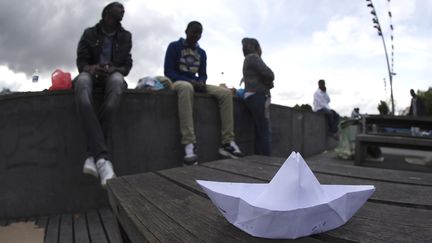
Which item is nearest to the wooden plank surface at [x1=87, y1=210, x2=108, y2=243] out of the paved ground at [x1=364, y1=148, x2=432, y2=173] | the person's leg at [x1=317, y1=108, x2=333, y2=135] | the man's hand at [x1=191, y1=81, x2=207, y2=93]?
the man's hand at [x1=191, y1=81, x2=207, y2=93]

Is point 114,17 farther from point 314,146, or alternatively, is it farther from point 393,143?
point 314,146

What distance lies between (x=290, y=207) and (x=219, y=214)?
0.25 meters

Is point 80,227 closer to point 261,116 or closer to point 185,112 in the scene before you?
point 185,112

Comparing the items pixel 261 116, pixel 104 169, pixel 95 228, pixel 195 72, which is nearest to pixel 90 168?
pixel 104 169

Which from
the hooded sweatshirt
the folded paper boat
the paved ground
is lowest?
the paved ground

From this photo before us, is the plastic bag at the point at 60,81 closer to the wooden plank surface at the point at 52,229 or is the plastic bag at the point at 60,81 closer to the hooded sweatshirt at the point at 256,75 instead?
the wooden plank surface at the point at 52,229

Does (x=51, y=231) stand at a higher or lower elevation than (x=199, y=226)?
lower

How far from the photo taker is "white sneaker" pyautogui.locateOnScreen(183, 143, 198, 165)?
3.09 m

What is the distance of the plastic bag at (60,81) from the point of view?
2.97 m

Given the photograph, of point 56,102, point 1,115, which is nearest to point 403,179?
point 56,102

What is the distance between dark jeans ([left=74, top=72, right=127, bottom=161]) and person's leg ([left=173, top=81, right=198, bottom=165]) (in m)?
0.61

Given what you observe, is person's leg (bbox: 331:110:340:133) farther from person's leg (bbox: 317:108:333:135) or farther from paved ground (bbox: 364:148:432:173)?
paved ground (bbox: 364:148:432:173)

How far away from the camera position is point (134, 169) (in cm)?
315

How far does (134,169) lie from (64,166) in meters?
0.65
